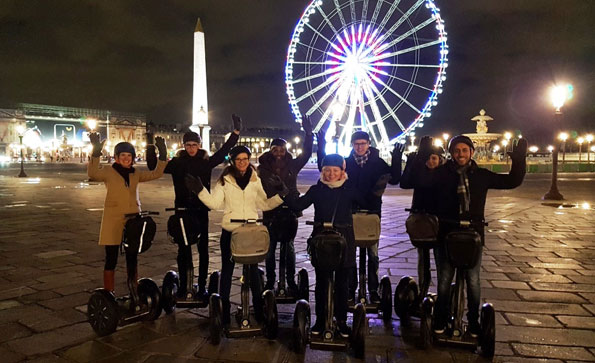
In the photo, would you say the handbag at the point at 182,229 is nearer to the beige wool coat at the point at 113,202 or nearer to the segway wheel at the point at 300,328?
the beige wool coat at the point at 113,202

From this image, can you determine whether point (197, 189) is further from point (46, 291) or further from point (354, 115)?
point (354, 115)

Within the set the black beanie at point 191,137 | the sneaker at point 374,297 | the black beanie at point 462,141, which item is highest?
the black beanie at point 191,137

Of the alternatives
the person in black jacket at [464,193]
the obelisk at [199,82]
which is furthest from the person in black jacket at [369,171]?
the obelisk at [199,82]

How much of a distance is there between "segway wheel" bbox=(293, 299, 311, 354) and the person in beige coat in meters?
1.63

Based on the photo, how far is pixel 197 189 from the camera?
405cm

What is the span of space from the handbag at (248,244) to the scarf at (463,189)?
5.19 ft

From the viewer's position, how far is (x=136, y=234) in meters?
4.32

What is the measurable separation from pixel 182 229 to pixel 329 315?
165 centimetres

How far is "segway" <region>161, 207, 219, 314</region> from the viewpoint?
4.58m

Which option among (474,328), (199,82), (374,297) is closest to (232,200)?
(374,297)

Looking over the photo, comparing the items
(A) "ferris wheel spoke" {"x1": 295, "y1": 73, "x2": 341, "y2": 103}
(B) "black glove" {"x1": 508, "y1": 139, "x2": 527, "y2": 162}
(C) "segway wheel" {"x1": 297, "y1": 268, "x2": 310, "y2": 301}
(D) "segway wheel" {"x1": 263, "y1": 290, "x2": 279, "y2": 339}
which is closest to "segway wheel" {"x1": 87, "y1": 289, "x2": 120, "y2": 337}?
(D) "segway wheel" {"x1": 263, "y1": 290, "x2": 279, "y2": 339}

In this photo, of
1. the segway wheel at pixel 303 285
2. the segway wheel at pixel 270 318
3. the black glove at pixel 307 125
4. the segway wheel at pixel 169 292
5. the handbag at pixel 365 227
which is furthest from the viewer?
the black glove at pixel 307 125

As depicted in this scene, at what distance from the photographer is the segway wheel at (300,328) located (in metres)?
3.84

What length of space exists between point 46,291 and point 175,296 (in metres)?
1.73
